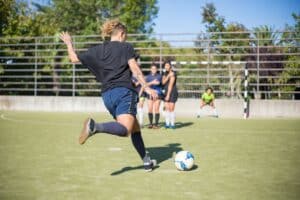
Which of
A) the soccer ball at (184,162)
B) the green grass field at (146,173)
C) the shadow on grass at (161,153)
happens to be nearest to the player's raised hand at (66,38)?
the green grass field at (146,173)

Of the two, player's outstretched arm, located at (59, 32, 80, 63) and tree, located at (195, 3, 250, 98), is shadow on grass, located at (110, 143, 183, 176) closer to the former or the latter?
player's outstretched arm, located at (59, 32, 80, 63)

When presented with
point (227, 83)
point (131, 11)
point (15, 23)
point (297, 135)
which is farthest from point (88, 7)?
point (297, 135)

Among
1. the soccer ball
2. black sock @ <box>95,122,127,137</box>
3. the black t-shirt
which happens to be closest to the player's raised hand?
the black t-shirt

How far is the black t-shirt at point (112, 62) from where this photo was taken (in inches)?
222

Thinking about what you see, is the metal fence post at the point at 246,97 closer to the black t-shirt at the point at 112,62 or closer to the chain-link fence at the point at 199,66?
the chain-link fence at the point at 199,66

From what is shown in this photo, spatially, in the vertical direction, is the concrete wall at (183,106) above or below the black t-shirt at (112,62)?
below

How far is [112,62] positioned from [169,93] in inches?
284

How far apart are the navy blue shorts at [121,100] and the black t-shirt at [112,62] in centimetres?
7

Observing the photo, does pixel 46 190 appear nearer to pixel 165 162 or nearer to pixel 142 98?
pixel 165 162

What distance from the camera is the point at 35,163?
20.7 feet

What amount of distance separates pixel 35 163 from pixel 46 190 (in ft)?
5.82

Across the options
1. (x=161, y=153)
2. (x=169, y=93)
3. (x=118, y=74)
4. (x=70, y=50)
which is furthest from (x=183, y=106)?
(x=118, y=74)

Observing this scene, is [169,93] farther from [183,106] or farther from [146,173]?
[146,173]

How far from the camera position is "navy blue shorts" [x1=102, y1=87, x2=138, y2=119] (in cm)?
557
